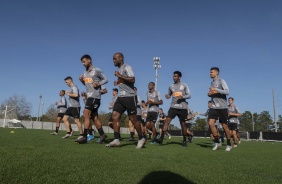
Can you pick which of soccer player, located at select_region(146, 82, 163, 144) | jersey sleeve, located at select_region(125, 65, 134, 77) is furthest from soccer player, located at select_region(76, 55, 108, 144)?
soccer player, located at select_region(146, 82, 163, 144)

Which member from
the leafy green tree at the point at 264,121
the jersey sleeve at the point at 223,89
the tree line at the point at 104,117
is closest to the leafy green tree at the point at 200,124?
the tree line at the point at 104,117

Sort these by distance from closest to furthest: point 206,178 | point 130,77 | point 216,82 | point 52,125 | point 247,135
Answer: point 206,178 → point 130,77 → point 216,82 → point 247,135 → point 52,125

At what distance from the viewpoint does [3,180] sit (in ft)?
8.36

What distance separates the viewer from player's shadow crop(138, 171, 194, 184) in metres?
2.93

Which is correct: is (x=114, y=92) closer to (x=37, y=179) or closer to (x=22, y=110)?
(x=37, y=179)

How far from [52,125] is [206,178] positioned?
50.3 metres

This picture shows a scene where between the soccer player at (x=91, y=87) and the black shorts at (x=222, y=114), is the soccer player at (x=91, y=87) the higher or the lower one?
the higher one

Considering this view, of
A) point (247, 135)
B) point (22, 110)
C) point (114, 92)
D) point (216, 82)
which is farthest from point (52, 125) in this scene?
point (216, 82)

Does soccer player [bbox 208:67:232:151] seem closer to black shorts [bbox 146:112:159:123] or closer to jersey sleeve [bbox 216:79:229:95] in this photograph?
jersey sleeve [bbox 216:79:229:95]

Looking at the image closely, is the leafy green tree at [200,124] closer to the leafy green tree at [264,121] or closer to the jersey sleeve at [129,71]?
→ the leafy green tree at [264,121]

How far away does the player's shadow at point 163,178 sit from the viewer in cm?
293

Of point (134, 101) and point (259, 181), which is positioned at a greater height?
point (134, 101)

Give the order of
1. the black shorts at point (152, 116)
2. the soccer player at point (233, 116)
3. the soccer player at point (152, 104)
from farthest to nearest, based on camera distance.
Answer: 1. the soccer player at point (233, 116)
2. the black shorts at point (152, 116)
3. the soccer player at point (152, 104)

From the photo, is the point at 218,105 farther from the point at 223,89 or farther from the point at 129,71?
the point at 129,71
